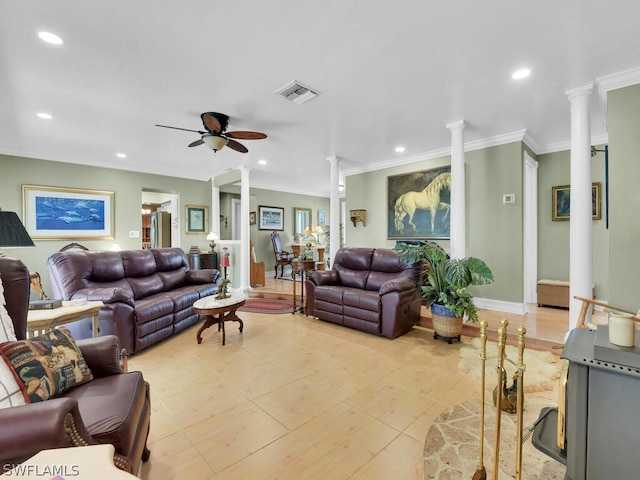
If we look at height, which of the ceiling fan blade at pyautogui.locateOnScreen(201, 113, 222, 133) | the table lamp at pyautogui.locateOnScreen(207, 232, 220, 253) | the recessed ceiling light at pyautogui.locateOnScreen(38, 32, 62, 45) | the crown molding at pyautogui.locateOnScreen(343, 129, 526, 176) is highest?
the recessed ceiling light at pyautogui.locateOnScreen(38, 32, 62, 45)

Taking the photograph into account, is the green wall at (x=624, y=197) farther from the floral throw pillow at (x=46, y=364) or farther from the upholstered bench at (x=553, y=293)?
the floral throw pillow at (x=46, y=364)

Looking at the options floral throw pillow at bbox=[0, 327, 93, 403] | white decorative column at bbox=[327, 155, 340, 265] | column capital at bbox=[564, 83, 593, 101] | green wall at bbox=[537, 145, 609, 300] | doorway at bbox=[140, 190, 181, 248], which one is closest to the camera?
floral throw pillow at bbox=[0, 327, 93, 403]

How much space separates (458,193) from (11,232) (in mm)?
4340

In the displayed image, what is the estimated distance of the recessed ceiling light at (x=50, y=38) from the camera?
2055 mm

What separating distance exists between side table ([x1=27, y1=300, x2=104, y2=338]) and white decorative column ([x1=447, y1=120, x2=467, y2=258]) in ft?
12.9

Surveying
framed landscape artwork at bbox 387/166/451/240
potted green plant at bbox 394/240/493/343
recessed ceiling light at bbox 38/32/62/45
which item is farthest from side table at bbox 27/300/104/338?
framed landscape artwork at bbox 387/166/451/240

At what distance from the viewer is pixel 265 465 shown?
5.12 ft

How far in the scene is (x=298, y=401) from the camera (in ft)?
7.06

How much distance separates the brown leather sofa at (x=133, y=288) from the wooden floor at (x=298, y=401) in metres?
0.25

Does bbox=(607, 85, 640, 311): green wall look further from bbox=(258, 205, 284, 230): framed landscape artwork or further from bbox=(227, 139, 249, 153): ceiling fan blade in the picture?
bbox=(258, 205, 284, 230): framed landscape artwork

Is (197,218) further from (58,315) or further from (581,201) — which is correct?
(581,201)

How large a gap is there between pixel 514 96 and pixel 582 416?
310 cm

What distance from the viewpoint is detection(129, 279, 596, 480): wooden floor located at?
1577 mm

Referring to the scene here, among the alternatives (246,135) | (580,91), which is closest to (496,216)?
(580,91)
